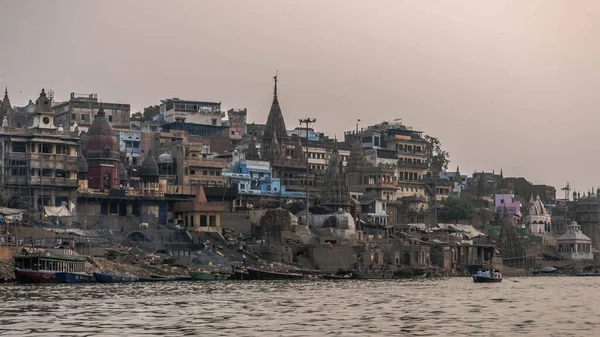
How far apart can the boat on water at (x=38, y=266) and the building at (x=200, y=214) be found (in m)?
23.8

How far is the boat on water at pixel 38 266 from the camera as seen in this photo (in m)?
68.1

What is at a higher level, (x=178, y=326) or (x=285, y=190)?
(x=285, y=190)

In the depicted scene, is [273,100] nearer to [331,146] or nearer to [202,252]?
[331,146]

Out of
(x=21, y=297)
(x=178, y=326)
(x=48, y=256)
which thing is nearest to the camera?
(x=178, y=326)

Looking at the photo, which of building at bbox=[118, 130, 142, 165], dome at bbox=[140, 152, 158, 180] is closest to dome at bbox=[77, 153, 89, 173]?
dome at bbox=[140, 152, 158, 180]

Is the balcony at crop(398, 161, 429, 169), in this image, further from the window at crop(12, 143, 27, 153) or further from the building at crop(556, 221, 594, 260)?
the window at crop(12, 143, 27, 153)

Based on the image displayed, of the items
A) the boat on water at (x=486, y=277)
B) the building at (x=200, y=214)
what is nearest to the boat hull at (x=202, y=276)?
the building at (x=200, y=214)

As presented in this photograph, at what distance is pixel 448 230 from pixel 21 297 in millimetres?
68947

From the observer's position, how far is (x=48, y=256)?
6850 cm

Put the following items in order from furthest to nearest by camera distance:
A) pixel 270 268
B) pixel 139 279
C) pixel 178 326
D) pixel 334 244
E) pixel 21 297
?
1. pixel 334 244
2. pixel 270 268
3. pixel 139 279
4. pixel 21 297
5. pixel 178 326

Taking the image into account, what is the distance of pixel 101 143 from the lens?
94.8 meters

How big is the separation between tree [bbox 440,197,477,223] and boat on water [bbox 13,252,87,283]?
211ft

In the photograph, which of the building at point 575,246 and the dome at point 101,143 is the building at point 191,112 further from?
the building at point 575,246

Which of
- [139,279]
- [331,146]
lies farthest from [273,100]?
[139,279]
